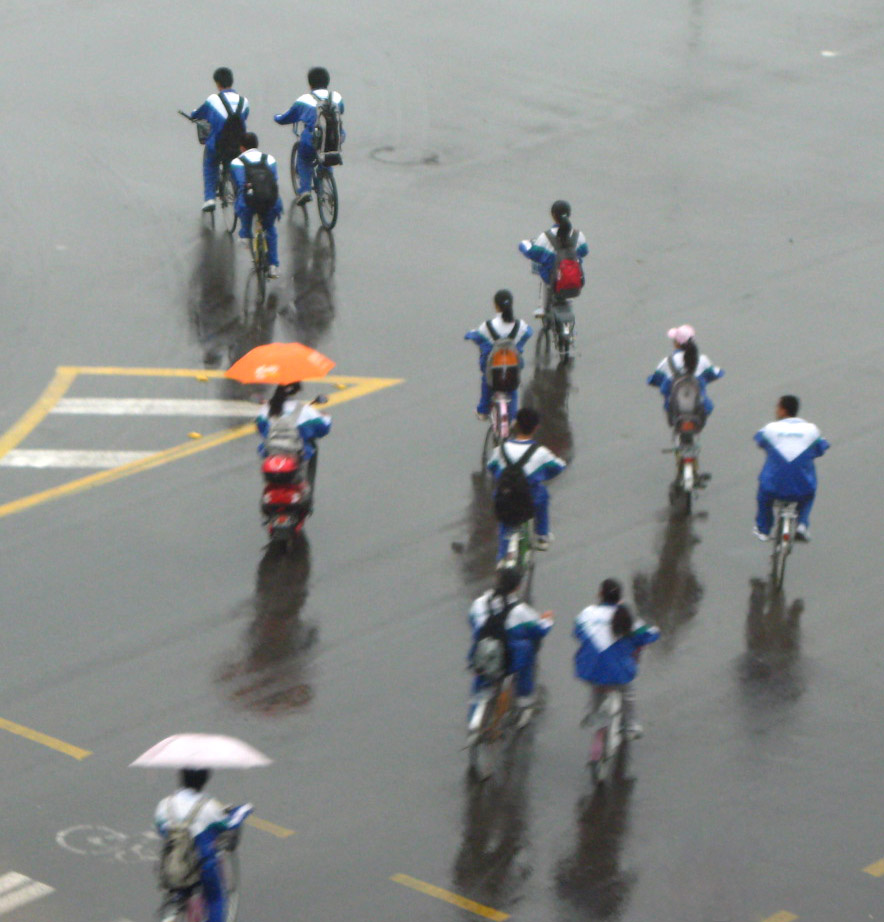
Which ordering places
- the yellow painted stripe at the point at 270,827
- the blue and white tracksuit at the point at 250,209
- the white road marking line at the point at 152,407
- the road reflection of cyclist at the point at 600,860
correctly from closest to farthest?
the road reflection of cyclist at the point at 600,860
the yellow painted stripe at the point at 270,827
the white road marking line at the point at 152,407
the blue and white tracksuit at the point at 250,209

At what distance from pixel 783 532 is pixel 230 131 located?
10919mm

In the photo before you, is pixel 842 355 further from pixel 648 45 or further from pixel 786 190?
pixel 648 45

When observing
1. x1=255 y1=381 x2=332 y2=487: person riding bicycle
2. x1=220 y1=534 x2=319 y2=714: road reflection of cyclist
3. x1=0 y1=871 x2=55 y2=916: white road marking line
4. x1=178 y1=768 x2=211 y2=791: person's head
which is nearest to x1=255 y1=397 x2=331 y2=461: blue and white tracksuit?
x1=255 y1=381 x2=332 y2=487: person riding bicycle

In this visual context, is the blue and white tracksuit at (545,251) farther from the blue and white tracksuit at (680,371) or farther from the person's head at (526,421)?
the person's head at (526,421)

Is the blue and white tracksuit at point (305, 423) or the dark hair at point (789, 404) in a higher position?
the blue and white tracksuit at point (305, 423)

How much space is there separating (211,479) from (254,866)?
6481 mm

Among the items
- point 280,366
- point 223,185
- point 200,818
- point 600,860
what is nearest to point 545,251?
point 280,366

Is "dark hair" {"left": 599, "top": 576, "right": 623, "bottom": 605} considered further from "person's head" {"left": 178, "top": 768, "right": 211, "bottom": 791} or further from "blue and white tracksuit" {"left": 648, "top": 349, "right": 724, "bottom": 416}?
"blue and white tracksuit" {"left": 648, "top": 349, "right": 724, "bottom": 416}

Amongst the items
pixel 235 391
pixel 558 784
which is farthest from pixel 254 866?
pixel 235 391

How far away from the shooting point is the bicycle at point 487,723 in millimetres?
12508

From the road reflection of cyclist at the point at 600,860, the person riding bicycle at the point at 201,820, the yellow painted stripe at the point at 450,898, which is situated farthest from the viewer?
the road reflection of cyclist at the point at 600,860

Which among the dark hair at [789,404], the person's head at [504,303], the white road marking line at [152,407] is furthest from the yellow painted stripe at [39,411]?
the dark hair at [789,404]

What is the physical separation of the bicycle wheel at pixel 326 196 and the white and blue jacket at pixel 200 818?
13.9m

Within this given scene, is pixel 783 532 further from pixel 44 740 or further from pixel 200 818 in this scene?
pixel 200 818
